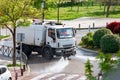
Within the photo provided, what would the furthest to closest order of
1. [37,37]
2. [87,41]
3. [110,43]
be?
[87,41] < [110,43] < [37,37]

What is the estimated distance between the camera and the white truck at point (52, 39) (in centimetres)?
2694

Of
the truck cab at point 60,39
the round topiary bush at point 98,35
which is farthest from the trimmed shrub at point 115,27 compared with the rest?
the truck cab at point 60,39

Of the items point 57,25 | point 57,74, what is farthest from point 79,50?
point 57,74

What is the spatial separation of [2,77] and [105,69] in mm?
13514

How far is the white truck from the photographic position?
26.9 meters

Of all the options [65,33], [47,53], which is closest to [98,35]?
[65,33]

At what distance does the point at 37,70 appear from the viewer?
24.0 meters

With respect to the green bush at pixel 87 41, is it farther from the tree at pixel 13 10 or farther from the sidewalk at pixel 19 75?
the sidewalk at pixel 19 75

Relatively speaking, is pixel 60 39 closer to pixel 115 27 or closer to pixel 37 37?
pixel 37 37

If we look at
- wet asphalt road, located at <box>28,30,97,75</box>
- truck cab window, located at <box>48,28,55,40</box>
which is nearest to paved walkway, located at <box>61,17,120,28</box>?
wet asphalt road, located at <box>28,30,97,75</box>

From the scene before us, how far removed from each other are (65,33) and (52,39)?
1016mm

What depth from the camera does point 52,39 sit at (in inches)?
1062

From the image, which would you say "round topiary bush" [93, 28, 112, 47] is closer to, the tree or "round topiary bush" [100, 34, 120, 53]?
"round topiary bush" [100, 34, 120, 53]

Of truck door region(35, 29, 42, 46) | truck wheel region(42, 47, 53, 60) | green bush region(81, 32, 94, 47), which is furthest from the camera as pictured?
green bush region(81, 32, 94, 47)
